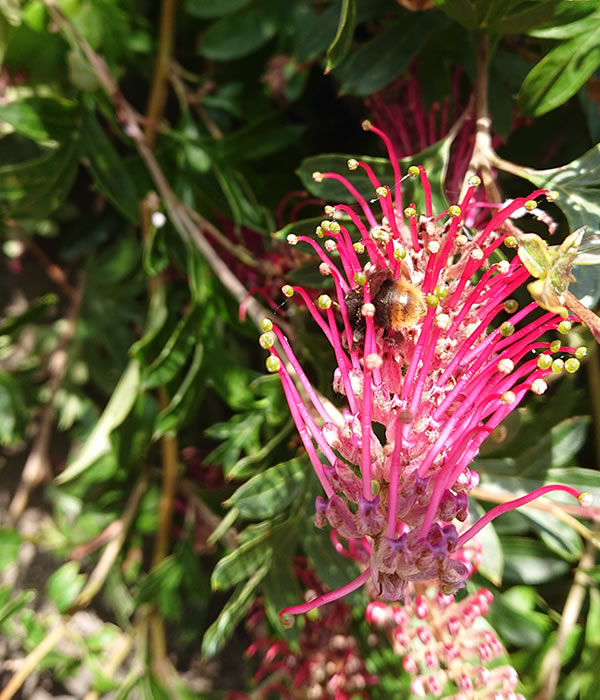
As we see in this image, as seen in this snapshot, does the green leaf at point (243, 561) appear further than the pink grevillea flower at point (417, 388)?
Yes

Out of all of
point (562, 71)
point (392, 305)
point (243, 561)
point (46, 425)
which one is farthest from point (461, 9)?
point (46, 425)

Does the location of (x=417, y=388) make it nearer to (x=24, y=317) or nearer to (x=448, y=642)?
(x=448, y=642)

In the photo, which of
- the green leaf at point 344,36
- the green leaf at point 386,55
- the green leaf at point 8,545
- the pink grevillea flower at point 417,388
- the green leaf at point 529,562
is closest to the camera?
the pink grevillea flower at point 417,388

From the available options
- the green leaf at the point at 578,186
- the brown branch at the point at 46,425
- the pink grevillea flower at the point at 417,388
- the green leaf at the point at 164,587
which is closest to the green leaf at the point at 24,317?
the brown branch at the point at 46,425

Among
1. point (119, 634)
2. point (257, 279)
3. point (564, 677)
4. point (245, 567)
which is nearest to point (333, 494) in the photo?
point (245, 567)

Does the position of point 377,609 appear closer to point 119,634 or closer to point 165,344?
point 165,344

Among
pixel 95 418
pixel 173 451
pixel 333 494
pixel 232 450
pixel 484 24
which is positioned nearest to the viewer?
pixel 333 494

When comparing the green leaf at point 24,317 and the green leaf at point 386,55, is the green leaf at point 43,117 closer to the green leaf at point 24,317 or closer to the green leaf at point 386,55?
the green leaf at point 24,317
